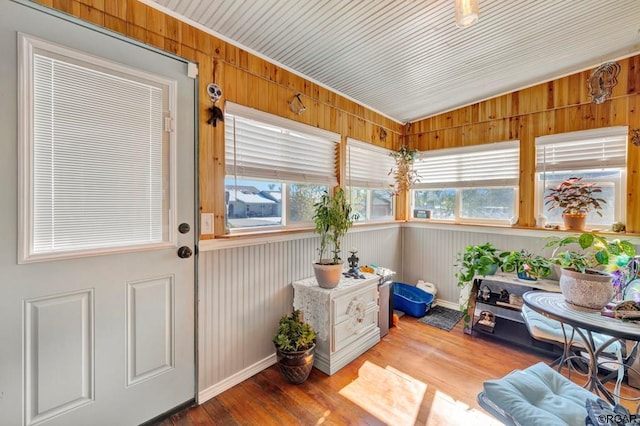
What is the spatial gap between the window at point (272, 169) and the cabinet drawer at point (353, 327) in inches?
36.8

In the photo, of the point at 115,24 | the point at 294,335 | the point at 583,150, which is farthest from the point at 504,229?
the point at 115,24

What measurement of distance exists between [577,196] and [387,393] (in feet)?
8.22

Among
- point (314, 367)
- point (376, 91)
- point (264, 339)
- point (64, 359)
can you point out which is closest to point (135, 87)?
point (64, 359)

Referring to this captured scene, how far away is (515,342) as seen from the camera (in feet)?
8.60

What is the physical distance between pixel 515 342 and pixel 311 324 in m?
1.98

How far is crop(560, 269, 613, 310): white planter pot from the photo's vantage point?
139cm

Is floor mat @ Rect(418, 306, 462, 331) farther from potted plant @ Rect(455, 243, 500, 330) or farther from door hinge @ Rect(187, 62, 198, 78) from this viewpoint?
door hinge @ Rect(187, 62, 198, 78)

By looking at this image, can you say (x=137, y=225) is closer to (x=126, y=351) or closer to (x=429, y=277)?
(x=126, y=351)

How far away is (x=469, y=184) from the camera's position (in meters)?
3.39

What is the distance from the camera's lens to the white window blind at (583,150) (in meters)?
2.54

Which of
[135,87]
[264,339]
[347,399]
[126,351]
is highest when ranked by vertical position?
[135,87]

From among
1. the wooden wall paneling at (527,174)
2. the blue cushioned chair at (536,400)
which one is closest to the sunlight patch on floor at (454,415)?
the blue cushioned chair at (536,400)

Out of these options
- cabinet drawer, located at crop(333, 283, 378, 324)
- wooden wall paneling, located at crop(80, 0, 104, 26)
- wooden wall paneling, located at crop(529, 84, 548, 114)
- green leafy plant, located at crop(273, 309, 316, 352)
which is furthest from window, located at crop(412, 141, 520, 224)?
wooden wall paneling, located at crop(80, 0, 104, 26)

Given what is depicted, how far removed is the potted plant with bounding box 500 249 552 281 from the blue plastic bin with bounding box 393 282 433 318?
939mm
